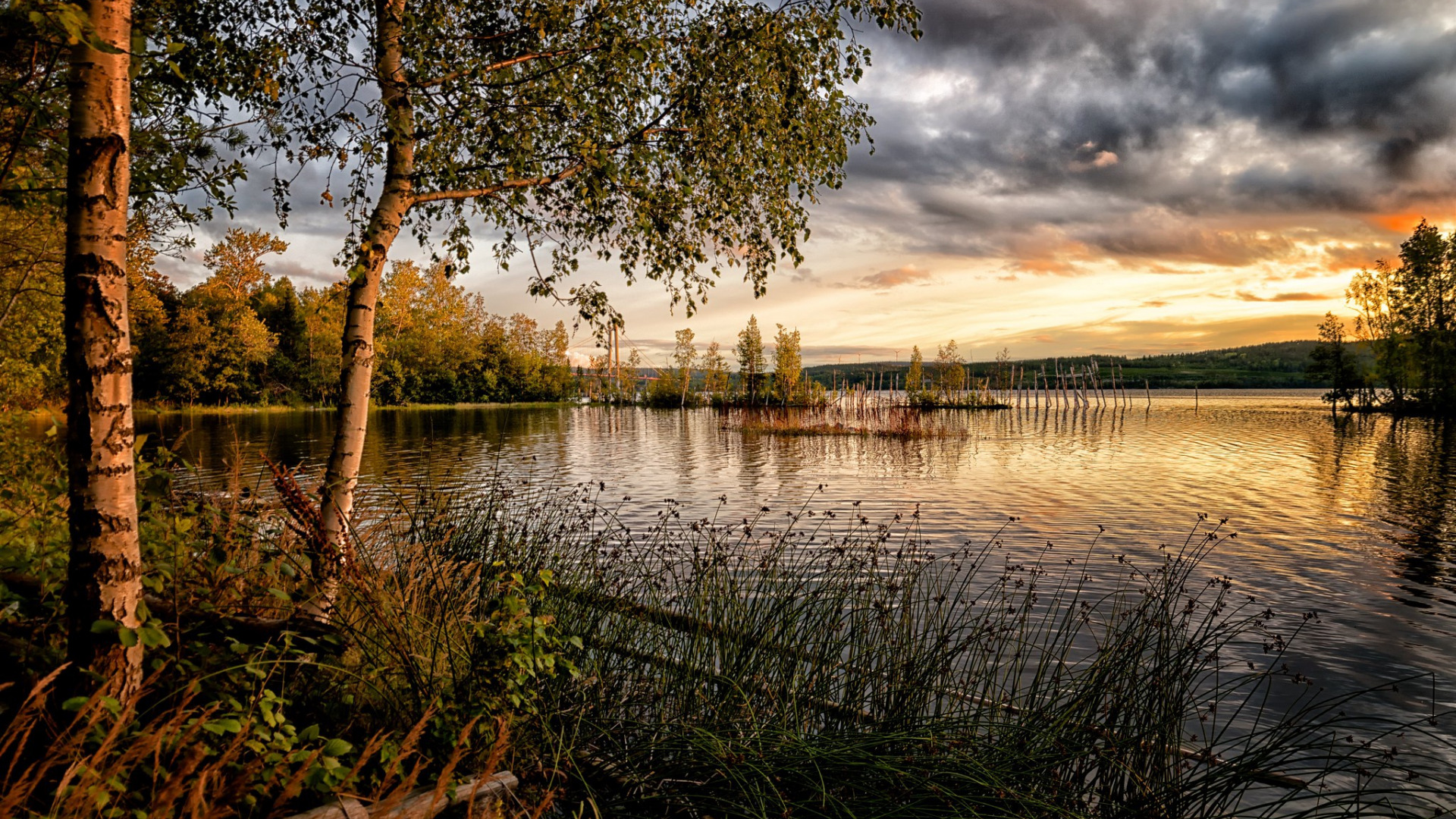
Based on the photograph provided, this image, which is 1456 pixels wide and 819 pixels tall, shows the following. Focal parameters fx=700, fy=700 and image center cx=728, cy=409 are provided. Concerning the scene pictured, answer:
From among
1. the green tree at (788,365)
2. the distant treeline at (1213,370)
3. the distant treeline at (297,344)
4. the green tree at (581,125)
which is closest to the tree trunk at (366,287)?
the green tree at (581,125)

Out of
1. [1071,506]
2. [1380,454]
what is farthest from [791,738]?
[1380,454]

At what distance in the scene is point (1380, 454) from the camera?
83.3ft

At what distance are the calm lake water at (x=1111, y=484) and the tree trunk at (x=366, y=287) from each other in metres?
0.80

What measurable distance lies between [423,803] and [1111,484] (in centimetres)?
1951

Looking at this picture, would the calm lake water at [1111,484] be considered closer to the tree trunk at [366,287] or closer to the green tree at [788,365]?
the tree trunk at [366,287]

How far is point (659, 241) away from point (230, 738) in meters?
4.40

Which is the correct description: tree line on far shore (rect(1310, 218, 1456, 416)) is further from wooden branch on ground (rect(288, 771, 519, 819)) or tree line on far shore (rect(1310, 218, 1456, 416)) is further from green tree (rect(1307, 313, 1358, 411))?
wooden branch on ground (rect(288, 771, 519, 819))

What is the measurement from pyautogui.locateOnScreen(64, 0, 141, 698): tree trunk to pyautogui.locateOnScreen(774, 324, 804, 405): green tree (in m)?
56.5

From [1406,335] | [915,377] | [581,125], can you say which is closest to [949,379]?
[915,377]

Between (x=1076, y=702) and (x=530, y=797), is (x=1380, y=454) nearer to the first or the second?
(x=1076, y=702)

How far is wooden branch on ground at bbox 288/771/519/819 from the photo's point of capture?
200 centimetres

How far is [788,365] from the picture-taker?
199 ft

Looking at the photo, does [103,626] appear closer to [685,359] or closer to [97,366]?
[97,366]

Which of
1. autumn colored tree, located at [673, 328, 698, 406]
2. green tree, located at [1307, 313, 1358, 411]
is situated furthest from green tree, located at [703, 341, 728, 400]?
green tree, located at [1307, 313, 1358, 411]
